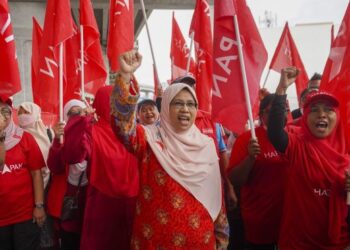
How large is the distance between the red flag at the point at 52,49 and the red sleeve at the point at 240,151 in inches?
62.2

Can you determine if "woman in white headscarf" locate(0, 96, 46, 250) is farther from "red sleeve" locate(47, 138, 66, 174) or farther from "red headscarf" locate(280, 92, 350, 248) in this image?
"red headscarf" locate(280, 92, 350, 248)

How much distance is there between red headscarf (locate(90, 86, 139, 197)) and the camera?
2.54m

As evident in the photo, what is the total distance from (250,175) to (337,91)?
82 cm

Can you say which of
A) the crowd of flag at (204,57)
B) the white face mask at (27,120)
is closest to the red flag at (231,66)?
the crowd of flag at (204,57)

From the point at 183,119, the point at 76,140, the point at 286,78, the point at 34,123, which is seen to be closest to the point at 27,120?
the point at 34,123

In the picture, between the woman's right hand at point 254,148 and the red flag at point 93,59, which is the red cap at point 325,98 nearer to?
the woman's right hand at point 254,148

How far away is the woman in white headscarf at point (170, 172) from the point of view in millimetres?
1787

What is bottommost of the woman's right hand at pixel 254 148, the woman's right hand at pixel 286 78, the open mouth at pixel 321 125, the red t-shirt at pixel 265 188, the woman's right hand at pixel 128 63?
the red t-shirt at pixel 265 188

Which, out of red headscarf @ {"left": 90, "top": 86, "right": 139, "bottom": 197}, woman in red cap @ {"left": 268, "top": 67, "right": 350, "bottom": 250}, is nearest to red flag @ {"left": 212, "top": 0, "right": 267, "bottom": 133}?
woman in red cap @ {"left": 268, "top": 67, "right": 350, "bottom": 250}

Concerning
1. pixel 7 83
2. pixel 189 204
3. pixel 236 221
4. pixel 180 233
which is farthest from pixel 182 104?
pixel 236 221

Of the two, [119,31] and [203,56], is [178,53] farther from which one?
[119,31]

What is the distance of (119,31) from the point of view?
11.8 feet

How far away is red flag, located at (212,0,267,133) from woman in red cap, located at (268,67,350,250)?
0.27 meters

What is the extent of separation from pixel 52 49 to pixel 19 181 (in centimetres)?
116
